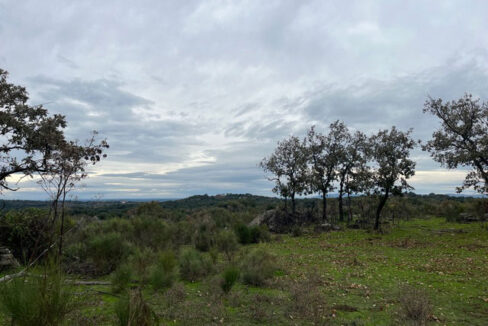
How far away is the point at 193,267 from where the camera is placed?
11.1 meters

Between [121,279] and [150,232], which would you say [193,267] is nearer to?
[121,279]

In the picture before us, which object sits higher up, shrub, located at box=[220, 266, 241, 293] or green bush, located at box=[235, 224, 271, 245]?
shrub, located at box=[220, 266, 241, 293]

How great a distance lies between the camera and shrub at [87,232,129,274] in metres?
12.3

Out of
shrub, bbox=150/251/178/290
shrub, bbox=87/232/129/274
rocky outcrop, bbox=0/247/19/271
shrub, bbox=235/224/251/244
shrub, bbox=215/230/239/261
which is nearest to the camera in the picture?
shrub, bbox=150/251/178/290

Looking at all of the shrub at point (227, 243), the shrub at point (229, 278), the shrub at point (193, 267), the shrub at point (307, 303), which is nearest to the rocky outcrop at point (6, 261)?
the shrub at point (193, 267)

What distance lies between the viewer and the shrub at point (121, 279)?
8.38 m

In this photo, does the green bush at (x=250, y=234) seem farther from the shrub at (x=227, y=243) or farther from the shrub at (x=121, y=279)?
the shrub at (x=121, y=279)

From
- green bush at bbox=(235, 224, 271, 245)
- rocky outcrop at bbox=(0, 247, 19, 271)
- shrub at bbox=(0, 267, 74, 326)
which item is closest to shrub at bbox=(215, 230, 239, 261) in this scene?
green bush at bbox=(235, 224, 271, 245)

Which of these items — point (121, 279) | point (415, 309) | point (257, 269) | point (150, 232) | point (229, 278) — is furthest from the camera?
point (150, 232)

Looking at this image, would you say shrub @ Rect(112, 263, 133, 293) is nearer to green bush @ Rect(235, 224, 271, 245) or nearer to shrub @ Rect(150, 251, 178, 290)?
shrub @ Rect(150, 251, 178, 290)

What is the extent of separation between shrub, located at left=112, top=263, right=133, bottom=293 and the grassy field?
319 millimetres

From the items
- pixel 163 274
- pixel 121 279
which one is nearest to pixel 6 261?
pixel 121 279

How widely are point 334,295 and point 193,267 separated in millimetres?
5170

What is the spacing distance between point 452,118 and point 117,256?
84.9 feet
